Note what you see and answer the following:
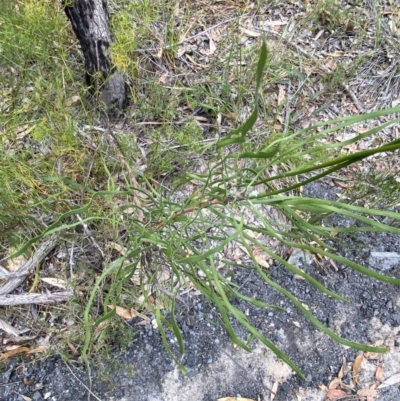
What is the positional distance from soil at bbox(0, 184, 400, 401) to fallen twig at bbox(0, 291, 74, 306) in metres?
0.19

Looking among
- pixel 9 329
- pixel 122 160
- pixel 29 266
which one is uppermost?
pixel 122 160

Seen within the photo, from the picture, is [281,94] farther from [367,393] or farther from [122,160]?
[367,393]

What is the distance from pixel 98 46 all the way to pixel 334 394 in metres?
1.38

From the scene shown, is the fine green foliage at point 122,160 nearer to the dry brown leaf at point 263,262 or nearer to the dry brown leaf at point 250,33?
the dry brown leaf at point 263,262

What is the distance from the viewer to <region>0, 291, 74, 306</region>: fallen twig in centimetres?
140

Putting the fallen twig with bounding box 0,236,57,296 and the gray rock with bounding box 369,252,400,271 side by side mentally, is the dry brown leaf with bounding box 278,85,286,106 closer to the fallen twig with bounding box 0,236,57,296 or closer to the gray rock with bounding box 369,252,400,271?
the gray rock with bounding box 369,252,400,271

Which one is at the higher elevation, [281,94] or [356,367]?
[281,94]

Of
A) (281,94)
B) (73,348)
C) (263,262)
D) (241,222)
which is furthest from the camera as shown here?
(281,94)

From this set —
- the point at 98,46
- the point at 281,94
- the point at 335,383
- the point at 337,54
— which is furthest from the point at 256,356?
the point at 337,54

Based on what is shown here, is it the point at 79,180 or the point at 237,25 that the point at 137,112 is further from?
the point at 237,25

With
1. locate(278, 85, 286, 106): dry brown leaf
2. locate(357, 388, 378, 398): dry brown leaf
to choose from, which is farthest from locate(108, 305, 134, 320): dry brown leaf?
locate(278, 85, 286, 106): dry brown leaf

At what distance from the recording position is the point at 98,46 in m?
1.41

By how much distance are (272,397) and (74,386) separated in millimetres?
634

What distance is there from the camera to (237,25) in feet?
6.00
